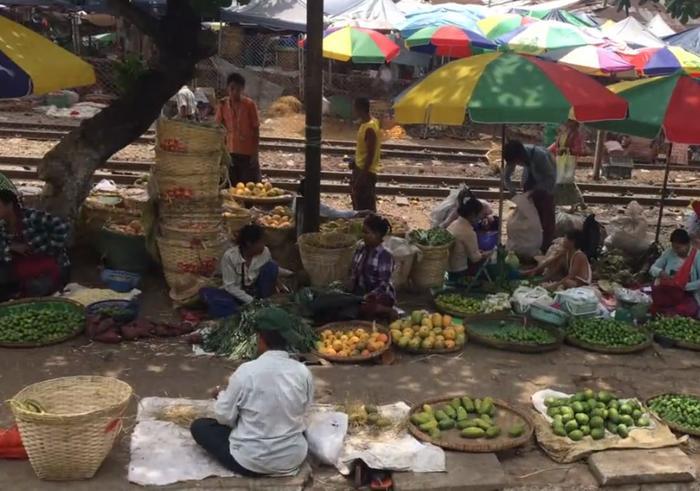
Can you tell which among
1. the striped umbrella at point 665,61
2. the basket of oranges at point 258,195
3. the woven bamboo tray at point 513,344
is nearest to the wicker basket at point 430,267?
the woven bamboo tray at point 513,344

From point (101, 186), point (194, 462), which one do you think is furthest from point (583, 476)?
point (101, 186)

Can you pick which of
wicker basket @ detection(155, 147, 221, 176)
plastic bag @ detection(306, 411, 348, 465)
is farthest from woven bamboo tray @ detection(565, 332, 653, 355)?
wicker basket @ detection(155, 147, 221, 176)

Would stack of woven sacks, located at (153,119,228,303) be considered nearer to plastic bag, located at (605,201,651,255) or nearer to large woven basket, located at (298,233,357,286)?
large woven basket, located at (298,233,357,286)

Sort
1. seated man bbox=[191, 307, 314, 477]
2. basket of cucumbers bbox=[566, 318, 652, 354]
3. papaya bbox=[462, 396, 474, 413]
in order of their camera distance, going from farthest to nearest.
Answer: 1. basket of cucumbers bbox=[566, 318, 652, 354]
2. papaya bbox=[462, 396, 474, 413]
3. seated man bbox=[191, 307, 314, 477]

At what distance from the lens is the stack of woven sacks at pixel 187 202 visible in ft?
24.3

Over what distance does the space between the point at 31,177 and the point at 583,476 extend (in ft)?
33.0

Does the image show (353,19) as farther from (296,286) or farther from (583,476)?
(583,476)

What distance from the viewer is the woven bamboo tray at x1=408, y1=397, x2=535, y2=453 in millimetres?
4980

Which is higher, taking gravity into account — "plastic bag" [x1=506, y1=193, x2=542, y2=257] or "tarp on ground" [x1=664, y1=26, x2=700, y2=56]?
"tarp on ground" [x1=664, y1=26, x2=700, y2=56]

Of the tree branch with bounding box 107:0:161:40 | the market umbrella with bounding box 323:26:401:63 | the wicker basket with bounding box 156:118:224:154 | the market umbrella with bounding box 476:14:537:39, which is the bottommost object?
the wicker basket with bounding box 156:118:224:154

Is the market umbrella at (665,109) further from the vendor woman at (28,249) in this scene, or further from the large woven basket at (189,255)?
the vendor woman at (28,249)

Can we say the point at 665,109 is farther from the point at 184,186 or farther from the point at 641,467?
the point at 184,186

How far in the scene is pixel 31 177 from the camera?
1207cm

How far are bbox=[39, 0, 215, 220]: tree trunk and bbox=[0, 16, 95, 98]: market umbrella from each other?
841 mm
